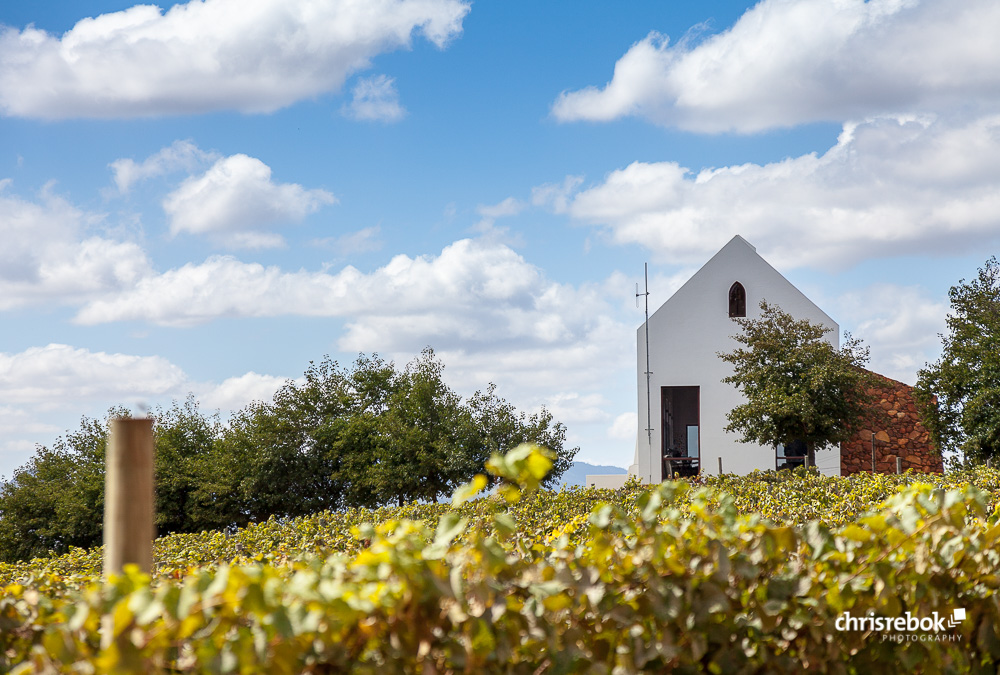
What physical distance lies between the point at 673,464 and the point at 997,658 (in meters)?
27.3

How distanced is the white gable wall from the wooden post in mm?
26688

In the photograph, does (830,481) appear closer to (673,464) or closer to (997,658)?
(997,658)

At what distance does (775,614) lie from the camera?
7.61ft

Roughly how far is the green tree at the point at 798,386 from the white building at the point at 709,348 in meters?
4.94

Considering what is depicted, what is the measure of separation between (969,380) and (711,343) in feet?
27.8

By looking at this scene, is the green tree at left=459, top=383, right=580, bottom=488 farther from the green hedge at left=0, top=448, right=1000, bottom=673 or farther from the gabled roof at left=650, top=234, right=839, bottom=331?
the green hedge at left=0, top=448, right=1000, bottom=673

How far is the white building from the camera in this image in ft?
94.6

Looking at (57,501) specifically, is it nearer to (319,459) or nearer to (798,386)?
(319,459)

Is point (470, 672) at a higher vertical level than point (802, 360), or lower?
lower

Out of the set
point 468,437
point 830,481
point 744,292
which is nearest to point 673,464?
point 744,292

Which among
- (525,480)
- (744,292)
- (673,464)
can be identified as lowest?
(673,464)

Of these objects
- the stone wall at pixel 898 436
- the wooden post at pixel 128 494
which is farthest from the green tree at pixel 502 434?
the wooden post at pixel 128 494

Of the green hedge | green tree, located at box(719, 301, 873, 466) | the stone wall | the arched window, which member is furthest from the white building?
the green hedge

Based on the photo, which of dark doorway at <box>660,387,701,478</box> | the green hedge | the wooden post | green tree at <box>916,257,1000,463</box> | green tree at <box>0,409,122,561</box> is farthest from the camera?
dark doorway at <box>660,387,701,478</box>
